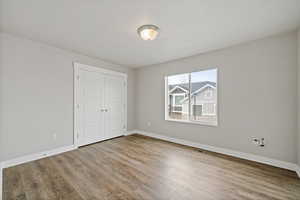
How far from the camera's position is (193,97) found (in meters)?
3.71

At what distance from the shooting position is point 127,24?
2131 millimetres

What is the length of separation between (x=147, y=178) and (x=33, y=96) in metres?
2.73

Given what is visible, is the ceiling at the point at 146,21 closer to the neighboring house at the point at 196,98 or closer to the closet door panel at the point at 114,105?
the neighboring house at the point at 196,98

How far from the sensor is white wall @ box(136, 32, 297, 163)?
92.9 inches

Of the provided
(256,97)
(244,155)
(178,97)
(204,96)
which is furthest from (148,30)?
(244,155)

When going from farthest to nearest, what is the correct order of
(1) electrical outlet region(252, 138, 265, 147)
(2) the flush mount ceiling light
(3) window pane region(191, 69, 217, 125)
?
(3) window pane region(191, 69, 217, 125), (1) electrical outlet region(252, 138, 265, 147), (2) the flush mount ceiling light

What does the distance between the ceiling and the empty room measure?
0.06 feet

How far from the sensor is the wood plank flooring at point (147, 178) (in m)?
1.71

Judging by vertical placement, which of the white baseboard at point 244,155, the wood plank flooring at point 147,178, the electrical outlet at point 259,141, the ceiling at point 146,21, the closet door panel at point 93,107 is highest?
the ceiling at point 146,21

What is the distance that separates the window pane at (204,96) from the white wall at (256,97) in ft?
0.57

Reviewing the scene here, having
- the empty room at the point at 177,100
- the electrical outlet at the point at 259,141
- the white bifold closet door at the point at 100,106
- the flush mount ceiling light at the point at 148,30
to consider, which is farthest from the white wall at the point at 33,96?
the electrical outlet at the point at 259,141

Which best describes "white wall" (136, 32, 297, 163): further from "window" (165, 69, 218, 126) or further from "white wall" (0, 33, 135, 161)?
"white wall" (0, 33, 135, 161)

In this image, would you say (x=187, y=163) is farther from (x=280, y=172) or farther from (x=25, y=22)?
(x=25, y=22)

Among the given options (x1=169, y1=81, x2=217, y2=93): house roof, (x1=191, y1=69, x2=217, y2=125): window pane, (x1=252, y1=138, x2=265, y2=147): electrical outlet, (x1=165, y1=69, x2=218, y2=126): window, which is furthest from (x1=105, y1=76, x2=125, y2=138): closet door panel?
(x1=252, y1=138, x2=265, y2=147): electrical outlet
